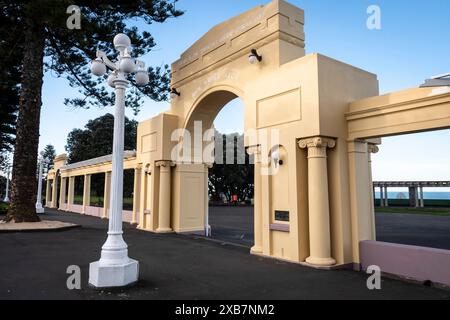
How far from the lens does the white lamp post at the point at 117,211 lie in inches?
203

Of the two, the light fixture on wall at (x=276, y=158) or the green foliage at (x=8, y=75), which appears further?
the green foliage at (x=8, y=75)

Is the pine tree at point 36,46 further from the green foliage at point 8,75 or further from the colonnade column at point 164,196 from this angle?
the colonnade column at point 164,196

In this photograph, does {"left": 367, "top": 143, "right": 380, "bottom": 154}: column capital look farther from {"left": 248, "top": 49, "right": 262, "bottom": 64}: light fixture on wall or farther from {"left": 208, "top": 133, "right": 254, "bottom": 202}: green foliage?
{"left": 208, "top": 133, "right": 254, "bottom": 202}: green foliage

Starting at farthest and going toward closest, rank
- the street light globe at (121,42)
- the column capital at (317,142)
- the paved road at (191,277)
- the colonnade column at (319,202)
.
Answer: the column capital at (317,142) < the colonnade column at (319,202) < the street light globe at (121,42) < the paved road at (191,277)

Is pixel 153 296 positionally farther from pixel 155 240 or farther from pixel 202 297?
pixel 155 240

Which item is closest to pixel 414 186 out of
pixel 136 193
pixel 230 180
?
pixel 230 180

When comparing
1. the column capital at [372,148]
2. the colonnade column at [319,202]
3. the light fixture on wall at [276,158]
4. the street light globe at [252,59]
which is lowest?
the colonnade column at [319,202]

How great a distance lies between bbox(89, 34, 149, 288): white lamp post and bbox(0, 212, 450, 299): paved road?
235mm

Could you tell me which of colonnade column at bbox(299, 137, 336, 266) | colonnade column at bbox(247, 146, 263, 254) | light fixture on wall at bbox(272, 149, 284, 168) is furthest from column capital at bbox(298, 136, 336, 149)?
colonnade column at bbox(247, 146, 263, 254)

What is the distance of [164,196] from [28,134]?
5.95 metres

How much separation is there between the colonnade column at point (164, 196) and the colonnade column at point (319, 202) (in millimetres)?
6996

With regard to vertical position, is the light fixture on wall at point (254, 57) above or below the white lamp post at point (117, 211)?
above

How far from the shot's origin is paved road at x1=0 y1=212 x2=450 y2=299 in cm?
499

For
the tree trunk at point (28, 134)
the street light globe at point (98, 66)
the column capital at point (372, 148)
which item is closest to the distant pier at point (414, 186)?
the column capital at point (372, 148)
